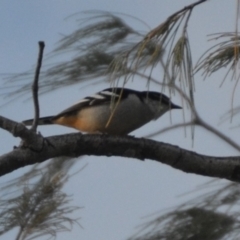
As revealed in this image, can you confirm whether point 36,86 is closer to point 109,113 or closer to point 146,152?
point 146,152

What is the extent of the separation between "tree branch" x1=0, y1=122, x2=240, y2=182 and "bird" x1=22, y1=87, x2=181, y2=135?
0.75 metres

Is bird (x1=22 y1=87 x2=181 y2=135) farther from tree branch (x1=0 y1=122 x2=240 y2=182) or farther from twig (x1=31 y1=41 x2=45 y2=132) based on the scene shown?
twig (x1=31 y1=41 x2=45 y2=132)

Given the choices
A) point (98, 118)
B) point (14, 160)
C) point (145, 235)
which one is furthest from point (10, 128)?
point (98, 118)

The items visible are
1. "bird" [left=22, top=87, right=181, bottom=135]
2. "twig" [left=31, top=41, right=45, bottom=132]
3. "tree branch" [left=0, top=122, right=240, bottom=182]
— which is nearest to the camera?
"twig" [left=31, top=41, right=45, bottom=132]

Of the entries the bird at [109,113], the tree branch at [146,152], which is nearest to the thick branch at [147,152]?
the tree branch at [146,152]

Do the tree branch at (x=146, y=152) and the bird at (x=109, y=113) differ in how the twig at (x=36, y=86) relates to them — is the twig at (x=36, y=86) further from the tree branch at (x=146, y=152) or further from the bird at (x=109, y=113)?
the bird at (x=109, y=113)

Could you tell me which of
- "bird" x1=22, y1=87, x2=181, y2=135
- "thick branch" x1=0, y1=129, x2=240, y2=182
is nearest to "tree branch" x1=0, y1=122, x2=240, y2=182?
"thick branch" x1=0, y1=129, x2=240, y2=182

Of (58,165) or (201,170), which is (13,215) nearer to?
(58,165)

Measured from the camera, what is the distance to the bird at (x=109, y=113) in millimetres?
2676

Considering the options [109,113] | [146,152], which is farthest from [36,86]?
[109,113]

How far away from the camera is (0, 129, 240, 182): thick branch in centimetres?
181

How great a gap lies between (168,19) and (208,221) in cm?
62

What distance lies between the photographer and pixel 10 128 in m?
1.66

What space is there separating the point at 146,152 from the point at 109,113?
830 mm
